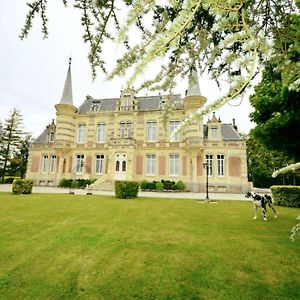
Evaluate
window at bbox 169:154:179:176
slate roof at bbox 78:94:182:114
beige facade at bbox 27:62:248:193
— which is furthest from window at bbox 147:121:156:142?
window at bbox 169:154:179:176

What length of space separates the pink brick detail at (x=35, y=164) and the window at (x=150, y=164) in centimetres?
1436

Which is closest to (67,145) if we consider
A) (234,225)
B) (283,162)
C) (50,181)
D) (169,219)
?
(50,181)

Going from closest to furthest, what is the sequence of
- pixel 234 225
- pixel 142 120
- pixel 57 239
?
pixel 57 239
pixel 234 225
pixel 142 120

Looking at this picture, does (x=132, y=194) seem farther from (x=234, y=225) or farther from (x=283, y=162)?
(x=283, y=162)

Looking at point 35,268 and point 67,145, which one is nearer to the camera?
point 35,268

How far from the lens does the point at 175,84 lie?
1987 mm

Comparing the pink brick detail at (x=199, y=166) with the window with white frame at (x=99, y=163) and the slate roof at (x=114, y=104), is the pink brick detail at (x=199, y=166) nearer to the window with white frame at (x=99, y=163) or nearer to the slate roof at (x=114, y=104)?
the slate roof at (x=114, y=104)

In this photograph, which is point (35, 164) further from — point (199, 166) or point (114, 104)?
point (199, 166)

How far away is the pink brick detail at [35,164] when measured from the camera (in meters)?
28.3

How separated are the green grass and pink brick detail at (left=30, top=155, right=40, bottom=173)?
23.2 m

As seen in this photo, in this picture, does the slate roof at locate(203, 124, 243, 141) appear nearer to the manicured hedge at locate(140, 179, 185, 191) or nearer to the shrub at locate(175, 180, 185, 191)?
the shrub at locate(175, 180, 185, 191)

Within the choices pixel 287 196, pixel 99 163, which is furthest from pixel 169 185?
pixel 287 196

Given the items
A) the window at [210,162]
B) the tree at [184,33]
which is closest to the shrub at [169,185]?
the window at [210,162]

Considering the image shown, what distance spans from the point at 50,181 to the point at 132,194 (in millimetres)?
16209
